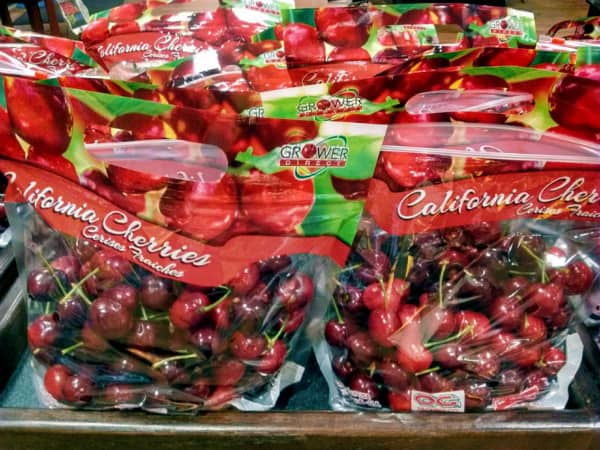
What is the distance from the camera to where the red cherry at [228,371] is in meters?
0.74

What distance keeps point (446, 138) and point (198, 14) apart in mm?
586

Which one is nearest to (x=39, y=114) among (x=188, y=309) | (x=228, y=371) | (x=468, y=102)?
(x=188, y=309)

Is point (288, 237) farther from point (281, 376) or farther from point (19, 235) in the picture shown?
point (19, 235)

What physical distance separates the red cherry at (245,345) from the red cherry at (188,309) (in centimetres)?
5

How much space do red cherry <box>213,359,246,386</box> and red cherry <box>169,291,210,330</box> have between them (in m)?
0.07

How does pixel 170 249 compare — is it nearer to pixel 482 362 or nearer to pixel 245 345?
pixel 245 345

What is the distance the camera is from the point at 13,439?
709 millimetres

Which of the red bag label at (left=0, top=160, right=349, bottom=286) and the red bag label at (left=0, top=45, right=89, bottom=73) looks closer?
the red bag label at (left=0, top=160, right=349, bottom=286)

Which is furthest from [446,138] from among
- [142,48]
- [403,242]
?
[142,48]

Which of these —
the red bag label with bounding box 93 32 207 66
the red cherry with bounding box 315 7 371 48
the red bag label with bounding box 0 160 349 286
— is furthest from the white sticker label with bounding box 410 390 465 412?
the red bag label with bounding box 93 32 207 66

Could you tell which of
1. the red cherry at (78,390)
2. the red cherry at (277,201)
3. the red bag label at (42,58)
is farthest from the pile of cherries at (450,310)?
the red bag label at (42,58)

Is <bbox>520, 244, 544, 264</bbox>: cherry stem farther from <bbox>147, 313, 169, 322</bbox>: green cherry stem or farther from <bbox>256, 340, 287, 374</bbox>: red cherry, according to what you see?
<bbox>147, 313, 169, 322</bbox>: green cherry stem

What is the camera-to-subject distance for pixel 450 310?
75 centimetres

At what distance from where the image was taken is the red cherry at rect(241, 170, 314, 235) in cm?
67
